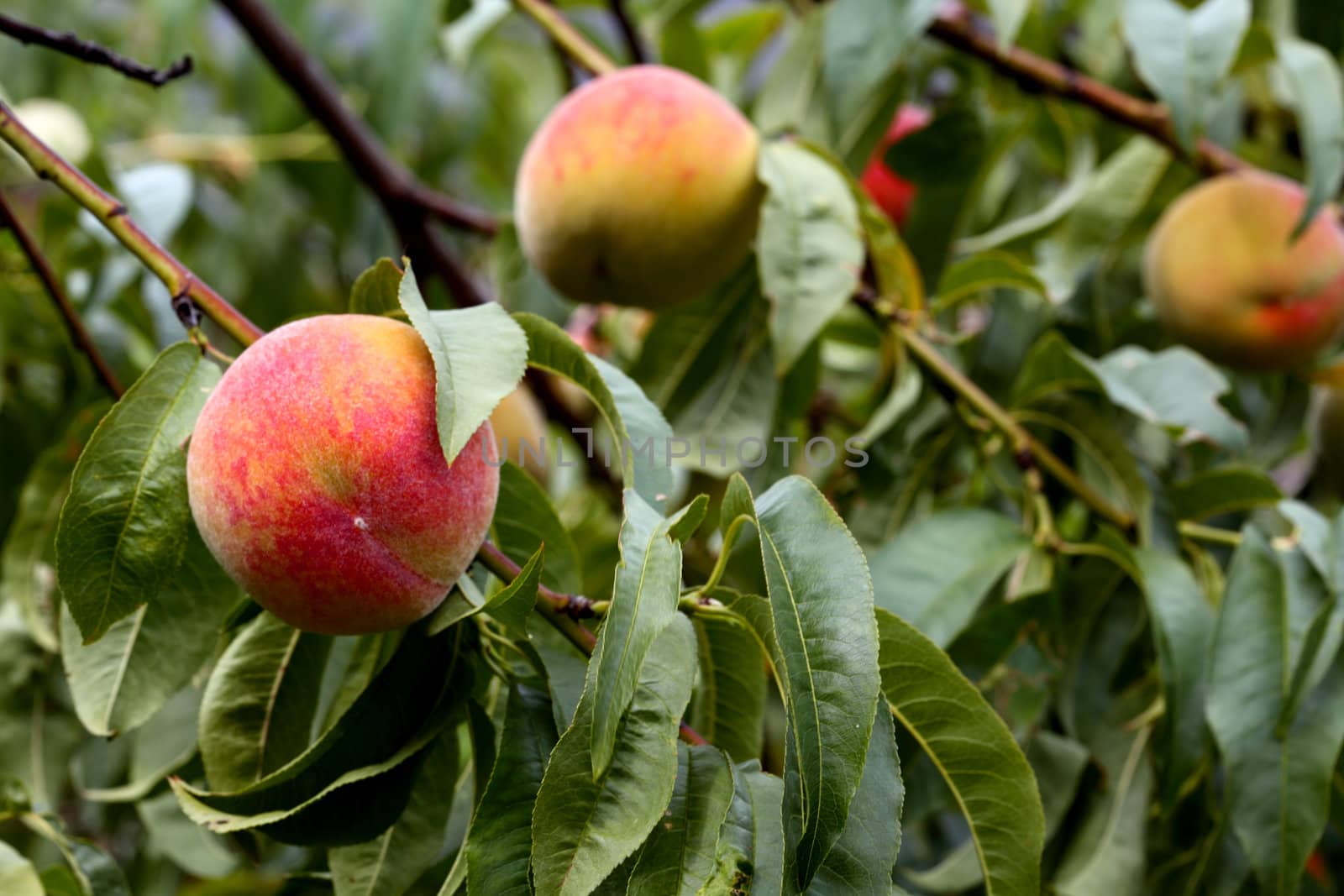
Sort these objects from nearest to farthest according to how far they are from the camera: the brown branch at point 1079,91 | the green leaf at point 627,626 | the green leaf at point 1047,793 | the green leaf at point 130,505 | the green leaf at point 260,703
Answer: the green leaf at point 627,626 < the green leaf at point 130,505 < the green leaf at point 260,703 < the green leaf at point 1047,793 < the brown branch at point 1079,91

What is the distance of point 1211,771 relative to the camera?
0.93 metres

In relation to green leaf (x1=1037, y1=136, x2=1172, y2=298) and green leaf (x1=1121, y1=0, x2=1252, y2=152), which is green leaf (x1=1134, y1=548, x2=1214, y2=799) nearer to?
green leaf (x1=1121, y1=0, x2=1252, y2=152)

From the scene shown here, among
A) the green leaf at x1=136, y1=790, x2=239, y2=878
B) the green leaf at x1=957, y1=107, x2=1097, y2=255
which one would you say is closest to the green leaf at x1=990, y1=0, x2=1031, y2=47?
the green leaf at x1=957, y1=107, x2=1097, y2=255

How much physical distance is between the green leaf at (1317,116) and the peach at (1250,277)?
123 mm

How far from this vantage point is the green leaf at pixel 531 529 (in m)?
0.75

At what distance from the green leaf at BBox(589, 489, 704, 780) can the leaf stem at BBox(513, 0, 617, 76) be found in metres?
0.79

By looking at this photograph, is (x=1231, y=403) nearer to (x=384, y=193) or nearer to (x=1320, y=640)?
(x=1320, y=640)

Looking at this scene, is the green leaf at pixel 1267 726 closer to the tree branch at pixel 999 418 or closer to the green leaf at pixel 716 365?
the tree branch at pixel 999 418

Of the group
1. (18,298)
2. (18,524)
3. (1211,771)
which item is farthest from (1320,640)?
(18,298)

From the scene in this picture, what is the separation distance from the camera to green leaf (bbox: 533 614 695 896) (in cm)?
53

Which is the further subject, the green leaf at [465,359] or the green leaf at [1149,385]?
the green leaf at [1149,385]

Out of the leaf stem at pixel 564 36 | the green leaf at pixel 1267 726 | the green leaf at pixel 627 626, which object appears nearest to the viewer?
the green leaf at pixel 627 626

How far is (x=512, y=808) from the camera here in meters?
0.58

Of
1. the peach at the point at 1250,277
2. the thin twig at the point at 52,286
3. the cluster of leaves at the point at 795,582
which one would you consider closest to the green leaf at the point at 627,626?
the cluster of leaves at the point at 795,582
